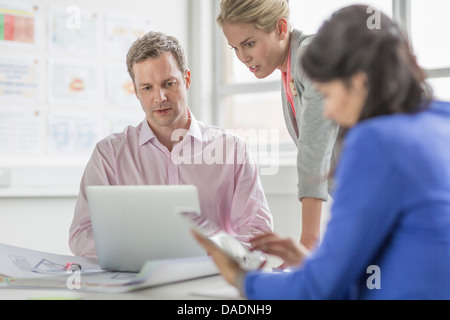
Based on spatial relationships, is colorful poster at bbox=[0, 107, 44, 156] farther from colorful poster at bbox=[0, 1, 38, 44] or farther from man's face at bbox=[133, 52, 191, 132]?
man's face at bbox=[133, 52, 191, 132]

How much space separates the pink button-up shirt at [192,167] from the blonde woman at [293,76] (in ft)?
0.73

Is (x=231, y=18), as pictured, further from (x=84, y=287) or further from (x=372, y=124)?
(x=372, y=124)

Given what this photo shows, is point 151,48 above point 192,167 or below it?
above

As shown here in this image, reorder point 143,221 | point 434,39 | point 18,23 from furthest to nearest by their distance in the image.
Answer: point 18,23, point 434,39, point 143,221

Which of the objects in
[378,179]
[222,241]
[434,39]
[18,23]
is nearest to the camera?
[378,179]

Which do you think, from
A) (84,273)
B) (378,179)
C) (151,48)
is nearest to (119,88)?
(151,48)

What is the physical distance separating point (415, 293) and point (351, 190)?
6.9 inches

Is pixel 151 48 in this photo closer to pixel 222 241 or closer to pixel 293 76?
pixel 293 76

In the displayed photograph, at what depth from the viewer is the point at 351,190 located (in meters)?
0.71

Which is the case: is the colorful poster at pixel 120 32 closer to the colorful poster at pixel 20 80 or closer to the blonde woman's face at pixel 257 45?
the colorful poster at pixel 20 80

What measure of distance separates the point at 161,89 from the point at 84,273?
30.2 inches

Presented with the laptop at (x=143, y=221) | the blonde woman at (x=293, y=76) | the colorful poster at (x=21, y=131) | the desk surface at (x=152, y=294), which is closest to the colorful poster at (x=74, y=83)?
the colorful poster at (x=21, y=131)

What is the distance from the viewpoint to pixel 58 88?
2.89 metres

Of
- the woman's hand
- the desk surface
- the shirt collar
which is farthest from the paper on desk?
the shirt collar
